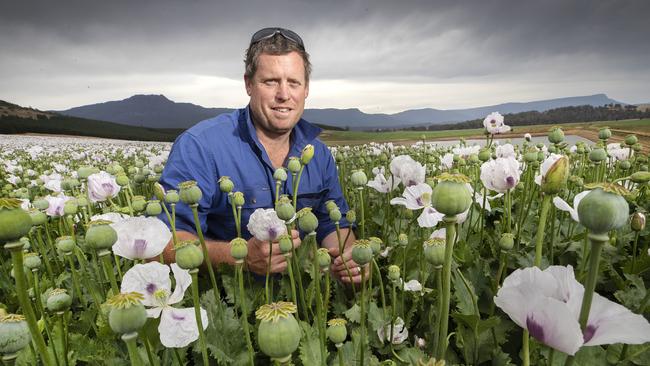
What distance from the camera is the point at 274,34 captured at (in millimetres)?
2990

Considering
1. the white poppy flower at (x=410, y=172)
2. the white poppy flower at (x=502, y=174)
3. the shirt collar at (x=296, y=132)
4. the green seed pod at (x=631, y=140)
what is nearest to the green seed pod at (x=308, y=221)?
the white poppy flower at (x=502, y=174)

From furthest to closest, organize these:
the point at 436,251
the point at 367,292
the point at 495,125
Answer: the point at 495,125 → the point at 367,292 → the point at 436,251

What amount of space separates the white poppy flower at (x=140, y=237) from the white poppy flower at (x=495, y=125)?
260 centimetres

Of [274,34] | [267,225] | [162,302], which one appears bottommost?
[162,302]

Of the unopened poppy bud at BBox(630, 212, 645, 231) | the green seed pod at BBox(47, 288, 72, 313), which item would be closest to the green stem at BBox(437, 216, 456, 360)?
the green seed pod at BBox(47, 288, 72, 313)

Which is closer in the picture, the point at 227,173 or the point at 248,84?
the point at 227,173

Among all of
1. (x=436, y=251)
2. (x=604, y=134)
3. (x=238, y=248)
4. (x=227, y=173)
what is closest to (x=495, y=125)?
(x=604, y=134)

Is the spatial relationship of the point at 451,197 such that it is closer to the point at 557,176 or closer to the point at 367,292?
the point at 557,176

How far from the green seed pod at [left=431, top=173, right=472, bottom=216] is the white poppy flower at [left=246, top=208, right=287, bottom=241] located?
898 millimetres

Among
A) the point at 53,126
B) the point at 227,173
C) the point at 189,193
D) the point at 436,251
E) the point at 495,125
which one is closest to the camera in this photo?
the point at 436,251

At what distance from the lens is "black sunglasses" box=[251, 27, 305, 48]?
3.00 meters

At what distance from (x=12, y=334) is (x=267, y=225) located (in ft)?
2.99

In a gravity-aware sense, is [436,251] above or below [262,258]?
above

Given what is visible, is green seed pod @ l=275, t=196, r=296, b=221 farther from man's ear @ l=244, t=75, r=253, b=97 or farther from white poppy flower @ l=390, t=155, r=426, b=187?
man's ear @ l=244, t=75, r=253, b=97
